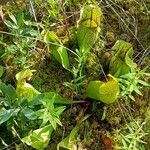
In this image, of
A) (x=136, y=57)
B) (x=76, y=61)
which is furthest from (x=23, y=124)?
(x=136, y=57)

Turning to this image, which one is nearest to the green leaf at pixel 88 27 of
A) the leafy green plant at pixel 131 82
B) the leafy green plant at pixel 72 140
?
the leafy green plant at pixel 131 82

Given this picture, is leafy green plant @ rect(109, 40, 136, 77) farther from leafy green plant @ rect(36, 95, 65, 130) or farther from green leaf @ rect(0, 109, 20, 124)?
green leaf @ rect(0, 109, 20, 124)

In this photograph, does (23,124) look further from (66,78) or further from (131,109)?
(131,109)

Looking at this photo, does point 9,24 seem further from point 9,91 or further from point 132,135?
point 132,135

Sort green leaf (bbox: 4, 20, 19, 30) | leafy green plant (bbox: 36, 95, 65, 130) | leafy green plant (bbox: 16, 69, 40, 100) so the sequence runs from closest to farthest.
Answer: leafy green plant (bbox: 36, 95, 65, 130) < leafy green plant (bbox: 16, 69, 40, 100) < green leaf (bbox: 4, 20, 19, 30)

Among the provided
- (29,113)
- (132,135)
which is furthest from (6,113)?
(132,135)

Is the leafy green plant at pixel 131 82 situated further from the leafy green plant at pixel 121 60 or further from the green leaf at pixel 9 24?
the green leaf at pixel 9 24

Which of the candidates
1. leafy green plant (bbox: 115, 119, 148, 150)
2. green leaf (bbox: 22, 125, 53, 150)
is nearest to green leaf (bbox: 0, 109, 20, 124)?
green leaf (bbox: 22, 125, 53, 150)
